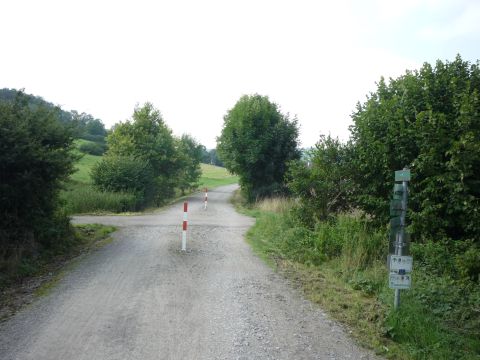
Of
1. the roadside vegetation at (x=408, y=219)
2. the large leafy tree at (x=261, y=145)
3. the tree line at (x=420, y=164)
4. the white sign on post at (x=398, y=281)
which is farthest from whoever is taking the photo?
the large leafy tree at (x=261, y=145)

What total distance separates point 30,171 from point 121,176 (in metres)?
18.1

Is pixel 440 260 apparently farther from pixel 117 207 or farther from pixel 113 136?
pixel 113 136

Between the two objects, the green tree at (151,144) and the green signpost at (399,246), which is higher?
the green tree at (151,144)

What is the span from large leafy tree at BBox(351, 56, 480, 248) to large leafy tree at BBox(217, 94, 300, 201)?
60.4ft

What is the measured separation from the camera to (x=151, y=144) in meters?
32.3

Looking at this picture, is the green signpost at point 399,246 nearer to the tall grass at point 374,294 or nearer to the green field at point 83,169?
the tall grass at point 374,294

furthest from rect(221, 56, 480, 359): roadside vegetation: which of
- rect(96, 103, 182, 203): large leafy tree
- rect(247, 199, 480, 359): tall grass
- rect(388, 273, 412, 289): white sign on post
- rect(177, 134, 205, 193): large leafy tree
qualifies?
rect(177, 134, 205, 193): large leafy tree

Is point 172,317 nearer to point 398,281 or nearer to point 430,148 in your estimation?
point 398,281

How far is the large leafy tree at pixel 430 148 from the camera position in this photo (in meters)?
7.96

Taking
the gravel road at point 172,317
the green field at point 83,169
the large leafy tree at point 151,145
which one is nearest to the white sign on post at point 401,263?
the gravel road at point 172,317

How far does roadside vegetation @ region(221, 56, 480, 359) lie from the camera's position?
19.6 feet

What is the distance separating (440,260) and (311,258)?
2.86m

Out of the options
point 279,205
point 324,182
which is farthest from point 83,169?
point 324,182

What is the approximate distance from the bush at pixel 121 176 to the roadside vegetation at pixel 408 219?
1621 centimetres
